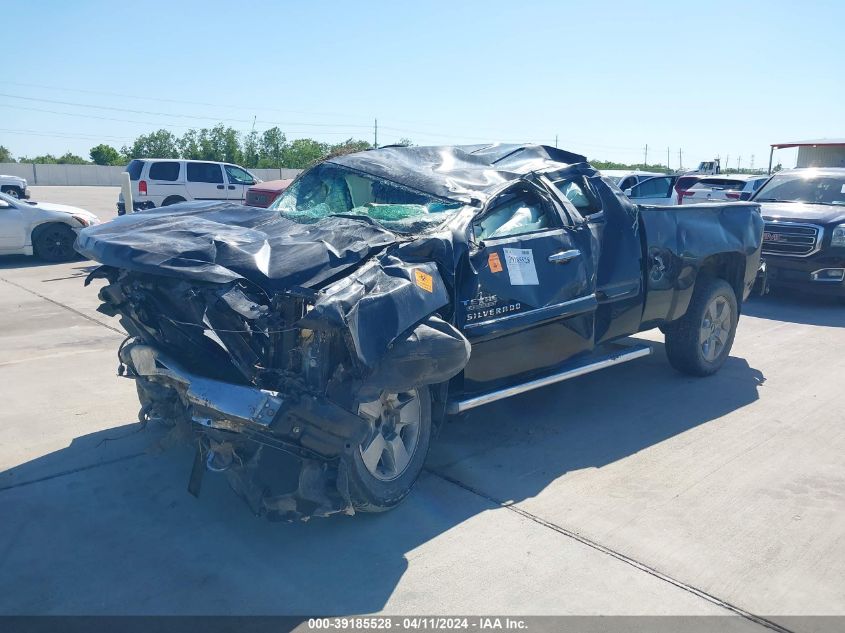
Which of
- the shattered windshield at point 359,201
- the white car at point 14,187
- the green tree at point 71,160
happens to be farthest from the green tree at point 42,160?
the shattered windshield at point 359,201

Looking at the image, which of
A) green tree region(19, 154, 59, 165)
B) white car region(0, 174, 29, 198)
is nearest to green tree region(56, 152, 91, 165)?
green tree region(19, 154, 59, 165)

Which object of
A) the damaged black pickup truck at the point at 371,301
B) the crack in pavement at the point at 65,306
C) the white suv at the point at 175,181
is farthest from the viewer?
the white suv at the point at 175,181

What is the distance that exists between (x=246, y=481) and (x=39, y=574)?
40.1 inches

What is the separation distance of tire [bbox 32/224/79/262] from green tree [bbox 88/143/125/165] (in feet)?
189

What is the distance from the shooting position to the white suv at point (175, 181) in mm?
19062

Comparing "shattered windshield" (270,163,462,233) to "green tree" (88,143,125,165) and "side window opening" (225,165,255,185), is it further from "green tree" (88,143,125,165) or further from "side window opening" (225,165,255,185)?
"green tree" (88,143,125,165)

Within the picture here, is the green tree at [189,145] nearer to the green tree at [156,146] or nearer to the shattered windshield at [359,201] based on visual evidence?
the green tree at [156,146]

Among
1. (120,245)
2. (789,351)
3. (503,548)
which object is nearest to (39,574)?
(120,245)

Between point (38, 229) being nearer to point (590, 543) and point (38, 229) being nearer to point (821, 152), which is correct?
point (590, 543)

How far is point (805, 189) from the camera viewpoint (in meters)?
11.8

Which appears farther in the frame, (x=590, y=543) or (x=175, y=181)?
(x=175, y=181)

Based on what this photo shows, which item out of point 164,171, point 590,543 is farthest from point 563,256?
point 164,171

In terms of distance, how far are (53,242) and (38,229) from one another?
0.33m

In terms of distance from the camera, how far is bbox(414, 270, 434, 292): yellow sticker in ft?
13.1
